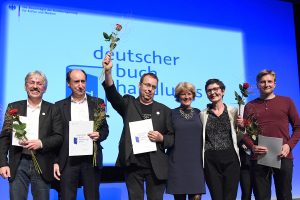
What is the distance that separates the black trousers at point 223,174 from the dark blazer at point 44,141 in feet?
3.91

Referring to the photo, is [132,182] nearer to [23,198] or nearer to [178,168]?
[178,168]

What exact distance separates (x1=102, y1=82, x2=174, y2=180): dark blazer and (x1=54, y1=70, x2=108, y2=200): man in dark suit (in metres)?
0.16

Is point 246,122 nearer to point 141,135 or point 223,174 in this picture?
point 223,174

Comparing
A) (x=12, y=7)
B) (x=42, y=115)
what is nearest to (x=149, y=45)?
(x=12, y=7)

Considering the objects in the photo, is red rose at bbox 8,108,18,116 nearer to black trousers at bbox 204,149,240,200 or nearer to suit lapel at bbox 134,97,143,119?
suit lapel at bbox 134,97,143,119

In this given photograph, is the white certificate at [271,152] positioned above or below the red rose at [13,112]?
below

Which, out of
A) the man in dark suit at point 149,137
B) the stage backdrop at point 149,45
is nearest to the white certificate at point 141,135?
the man in dark suit at point 149,137

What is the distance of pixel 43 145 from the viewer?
9.20 ft

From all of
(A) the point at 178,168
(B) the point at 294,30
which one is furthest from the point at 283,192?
(B) the point at 294,30

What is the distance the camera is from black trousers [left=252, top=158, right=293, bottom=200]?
123 inches

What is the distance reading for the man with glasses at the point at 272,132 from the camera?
10.3 ft

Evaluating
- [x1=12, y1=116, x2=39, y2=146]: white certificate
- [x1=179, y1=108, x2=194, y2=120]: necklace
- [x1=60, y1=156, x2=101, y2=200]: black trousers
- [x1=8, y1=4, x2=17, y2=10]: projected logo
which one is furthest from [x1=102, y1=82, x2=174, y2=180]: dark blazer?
[x1=8, y1=4, x2=17, y2=10]: projected logo

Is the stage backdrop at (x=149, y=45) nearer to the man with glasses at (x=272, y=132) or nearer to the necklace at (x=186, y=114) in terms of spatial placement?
the necklace at (x=186, y=114)

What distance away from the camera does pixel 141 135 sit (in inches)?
117
